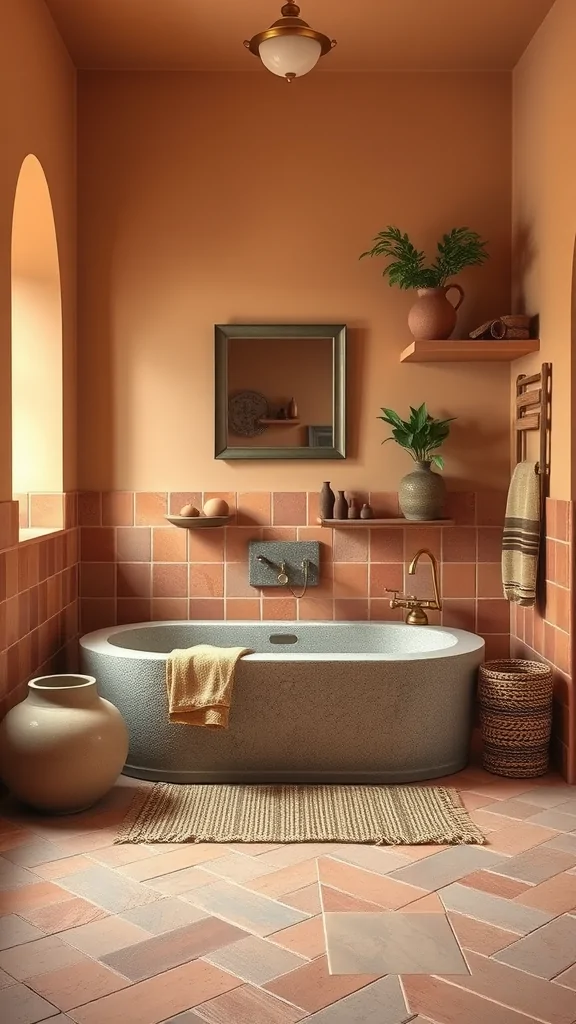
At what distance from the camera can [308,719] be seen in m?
3.68

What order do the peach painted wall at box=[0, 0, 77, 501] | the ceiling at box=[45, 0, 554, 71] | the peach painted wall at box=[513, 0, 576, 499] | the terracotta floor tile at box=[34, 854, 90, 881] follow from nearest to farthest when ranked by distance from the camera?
the terracotta floor tile at box=[34, 854, 90, 881], the peach painted wall at box=[0, 0, 77, 501], the peach painted wall at box=[513, 0, 576, 499], the ceiling at box=[45, 0, 554, 71]

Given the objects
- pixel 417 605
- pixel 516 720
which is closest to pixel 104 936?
pixel 516 720

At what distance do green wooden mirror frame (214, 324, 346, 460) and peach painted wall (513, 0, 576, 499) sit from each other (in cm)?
82

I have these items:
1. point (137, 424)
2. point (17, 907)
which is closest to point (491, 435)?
point (137, 424)

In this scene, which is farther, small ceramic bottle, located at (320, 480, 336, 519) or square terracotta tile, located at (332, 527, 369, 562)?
square terracotta tile, located at (332, 527, 369, 562)

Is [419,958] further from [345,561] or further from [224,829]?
[345,561]

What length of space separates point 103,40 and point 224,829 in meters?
3.22

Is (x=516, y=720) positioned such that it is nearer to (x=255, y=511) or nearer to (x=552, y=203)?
(x=255, y=511)

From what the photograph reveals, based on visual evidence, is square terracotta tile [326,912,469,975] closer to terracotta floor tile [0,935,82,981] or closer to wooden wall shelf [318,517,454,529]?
terracotta floor tile [0,935,82,981]

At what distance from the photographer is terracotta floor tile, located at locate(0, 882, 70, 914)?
268cm

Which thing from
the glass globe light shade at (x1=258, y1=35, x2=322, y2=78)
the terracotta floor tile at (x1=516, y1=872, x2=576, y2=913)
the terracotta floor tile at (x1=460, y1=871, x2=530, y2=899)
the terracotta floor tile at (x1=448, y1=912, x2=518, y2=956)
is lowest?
the terracotta floor tile at (x1=460, y1=871, x2=530, y2=899)

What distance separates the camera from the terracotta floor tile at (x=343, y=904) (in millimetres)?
2678

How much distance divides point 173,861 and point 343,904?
23.0 inches

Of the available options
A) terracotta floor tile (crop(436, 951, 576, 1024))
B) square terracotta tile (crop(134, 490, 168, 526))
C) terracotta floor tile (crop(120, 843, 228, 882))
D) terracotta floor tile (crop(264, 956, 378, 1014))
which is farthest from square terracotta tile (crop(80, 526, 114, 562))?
terracotta floor tile (crop(436, 951, 576, 1024))
